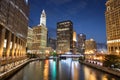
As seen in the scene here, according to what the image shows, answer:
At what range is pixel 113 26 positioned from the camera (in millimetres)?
120062

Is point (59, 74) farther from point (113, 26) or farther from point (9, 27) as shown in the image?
point (113, 26)

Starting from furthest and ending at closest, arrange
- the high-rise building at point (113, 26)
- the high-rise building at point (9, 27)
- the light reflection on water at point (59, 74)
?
the high-rise building at point (113, 26) → the high-rise building at point (9, 27) → the light reflection on water at point (59, 74)

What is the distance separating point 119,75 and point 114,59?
1451cm

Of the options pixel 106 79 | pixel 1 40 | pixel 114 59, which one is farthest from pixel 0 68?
pixel 114 59

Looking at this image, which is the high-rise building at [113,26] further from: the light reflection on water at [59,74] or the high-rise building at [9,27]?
the high-rise building at [9,27]

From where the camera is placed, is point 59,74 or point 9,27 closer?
point 59,74

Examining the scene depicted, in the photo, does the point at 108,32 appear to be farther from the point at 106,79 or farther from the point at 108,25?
the point at 106,79

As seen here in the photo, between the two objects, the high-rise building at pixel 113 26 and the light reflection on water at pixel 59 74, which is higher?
the high-rise building at pixel 113 26

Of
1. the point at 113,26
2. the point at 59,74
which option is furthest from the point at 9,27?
the point at 113,26

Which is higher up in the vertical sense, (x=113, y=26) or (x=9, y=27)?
(x=113, y=26)

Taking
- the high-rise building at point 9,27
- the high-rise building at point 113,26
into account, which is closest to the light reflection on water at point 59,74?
the high-rise building at point 9,27

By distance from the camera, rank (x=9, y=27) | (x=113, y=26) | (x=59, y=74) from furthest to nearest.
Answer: (x=113, y=26)
(x=9, y=27)
(x=59, y=74)

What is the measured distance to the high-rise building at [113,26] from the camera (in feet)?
370

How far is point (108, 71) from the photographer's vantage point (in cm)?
5259
